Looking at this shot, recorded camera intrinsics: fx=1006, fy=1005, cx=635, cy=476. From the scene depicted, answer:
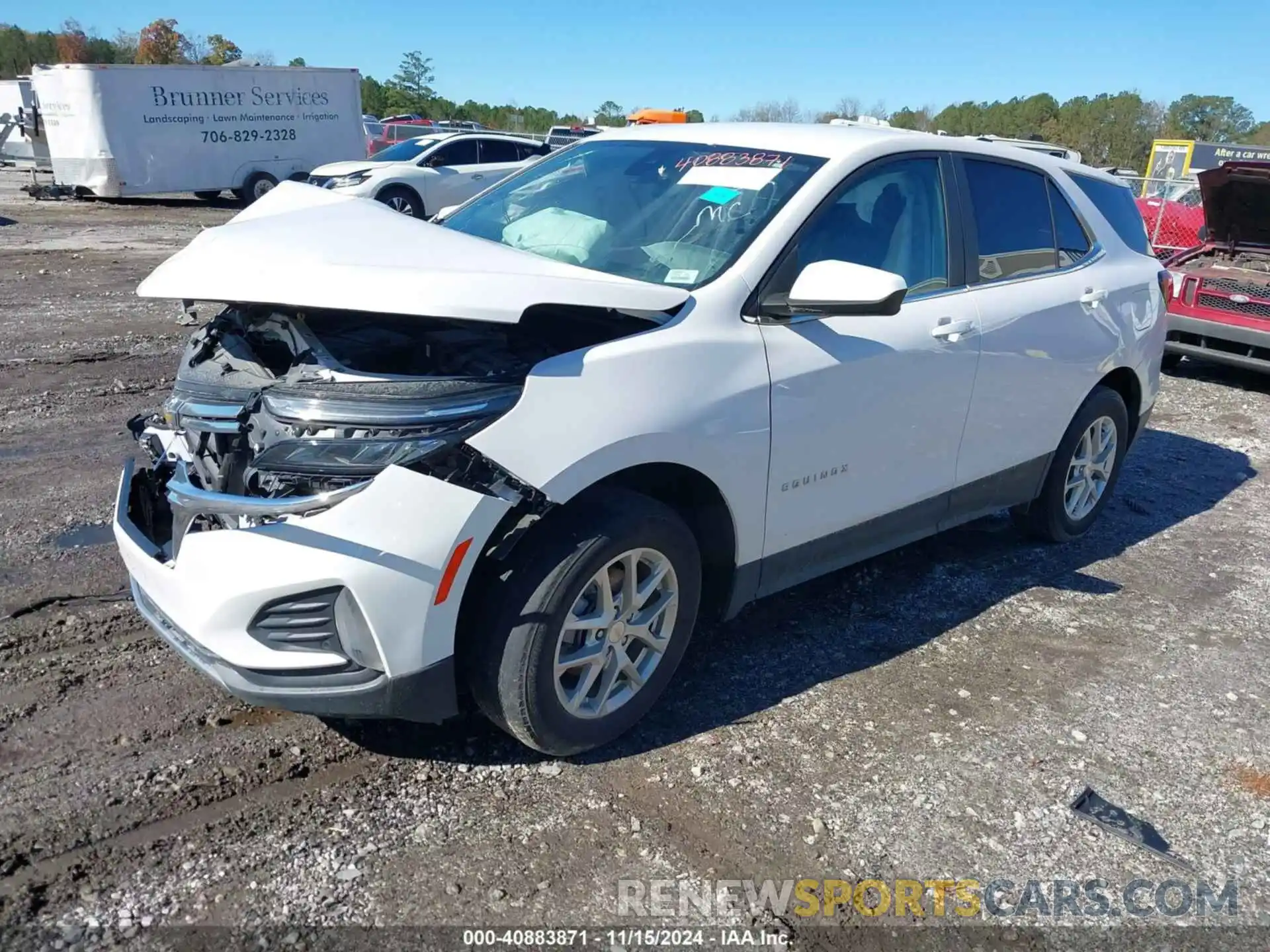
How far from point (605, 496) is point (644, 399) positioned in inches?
12.5

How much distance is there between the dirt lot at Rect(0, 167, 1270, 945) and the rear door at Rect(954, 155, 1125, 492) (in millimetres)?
665

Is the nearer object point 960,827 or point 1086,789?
point 960,827

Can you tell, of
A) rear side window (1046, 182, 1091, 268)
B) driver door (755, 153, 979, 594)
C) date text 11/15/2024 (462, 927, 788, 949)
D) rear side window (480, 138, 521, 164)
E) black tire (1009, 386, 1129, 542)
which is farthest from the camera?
rear side window (480, 138, 521, 164)

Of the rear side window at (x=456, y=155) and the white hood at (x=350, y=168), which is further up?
the rear side window at (x=456, y=155)

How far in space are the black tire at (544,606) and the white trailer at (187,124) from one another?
70.7ft

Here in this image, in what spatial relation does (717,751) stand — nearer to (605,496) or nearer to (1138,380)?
(605,496)

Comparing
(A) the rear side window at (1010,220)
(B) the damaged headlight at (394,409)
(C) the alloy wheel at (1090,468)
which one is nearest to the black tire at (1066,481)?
(C) the alloy wheel at (1090,468)

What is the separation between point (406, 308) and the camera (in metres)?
2.71

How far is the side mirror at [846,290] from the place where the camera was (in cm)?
319

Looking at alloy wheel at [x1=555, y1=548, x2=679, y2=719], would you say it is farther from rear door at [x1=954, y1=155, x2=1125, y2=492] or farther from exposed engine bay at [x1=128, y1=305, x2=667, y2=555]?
rear door at [x1=954, y1=155, x2=1125, y2=492]

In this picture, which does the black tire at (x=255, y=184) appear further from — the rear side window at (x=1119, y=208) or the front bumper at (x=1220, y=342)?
the rear side window at (x=1119, y=208)

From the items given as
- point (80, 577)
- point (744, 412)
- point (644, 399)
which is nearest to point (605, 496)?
point (644, 399)

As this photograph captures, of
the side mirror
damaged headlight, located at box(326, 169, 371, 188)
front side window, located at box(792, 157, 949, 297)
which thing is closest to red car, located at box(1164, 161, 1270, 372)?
front side window, located at box(792, 157, 949, 297)

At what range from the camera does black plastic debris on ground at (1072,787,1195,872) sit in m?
3.00
